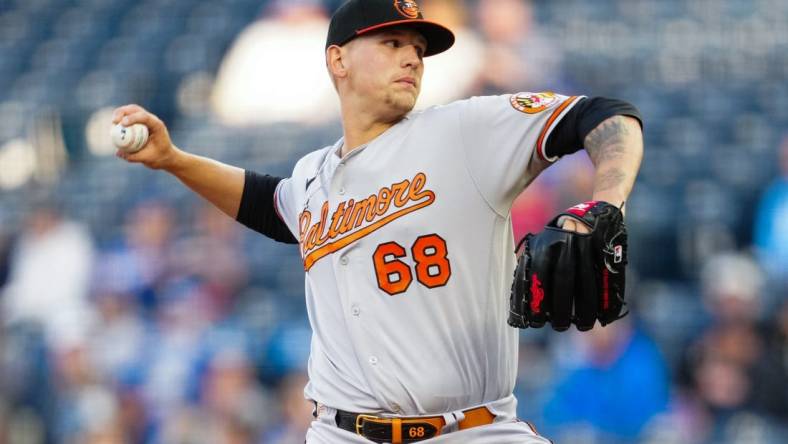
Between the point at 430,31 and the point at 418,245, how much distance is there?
0.59 m

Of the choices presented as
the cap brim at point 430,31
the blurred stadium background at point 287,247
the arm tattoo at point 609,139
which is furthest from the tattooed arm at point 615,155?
the blurred stadium background at point 287,247

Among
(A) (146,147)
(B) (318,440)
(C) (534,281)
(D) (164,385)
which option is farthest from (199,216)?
(C) (534,281)

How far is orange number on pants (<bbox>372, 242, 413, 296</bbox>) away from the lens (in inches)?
121

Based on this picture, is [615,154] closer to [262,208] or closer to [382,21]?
[382,21]

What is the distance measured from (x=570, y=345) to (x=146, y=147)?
295 centimetres

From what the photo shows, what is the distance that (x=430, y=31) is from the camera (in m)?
3.30

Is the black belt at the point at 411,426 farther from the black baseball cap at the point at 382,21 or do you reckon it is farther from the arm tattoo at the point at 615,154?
the black baseball cap at the point at 382,21

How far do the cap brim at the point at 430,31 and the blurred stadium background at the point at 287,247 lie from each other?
2.70 meters

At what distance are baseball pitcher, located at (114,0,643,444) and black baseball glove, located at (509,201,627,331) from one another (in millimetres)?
214

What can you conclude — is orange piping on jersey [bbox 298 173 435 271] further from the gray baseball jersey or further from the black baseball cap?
the black baseball cap

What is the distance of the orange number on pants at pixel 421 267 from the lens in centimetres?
305

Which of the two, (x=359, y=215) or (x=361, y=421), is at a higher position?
(x=359, y=215)

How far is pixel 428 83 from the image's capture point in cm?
773

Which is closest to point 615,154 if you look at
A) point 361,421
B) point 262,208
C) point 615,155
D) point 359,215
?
point 615,155
